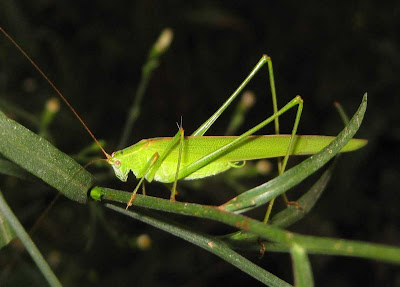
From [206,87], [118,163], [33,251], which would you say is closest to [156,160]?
[118,163]

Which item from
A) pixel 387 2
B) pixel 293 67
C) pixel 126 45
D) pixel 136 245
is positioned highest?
pixel 387 2

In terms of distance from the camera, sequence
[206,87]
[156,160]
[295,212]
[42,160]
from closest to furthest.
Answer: [42,160]
[295,212]
[156,160]
[206,87]

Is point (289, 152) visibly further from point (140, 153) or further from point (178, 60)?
point (178, 60)

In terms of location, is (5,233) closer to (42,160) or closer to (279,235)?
(42,160)

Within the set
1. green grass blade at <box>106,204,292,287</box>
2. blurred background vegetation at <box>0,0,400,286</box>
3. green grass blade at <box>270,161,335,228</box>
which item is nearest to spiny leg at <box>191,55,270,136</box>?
green grass blade at <box>270,161,335,228</box>

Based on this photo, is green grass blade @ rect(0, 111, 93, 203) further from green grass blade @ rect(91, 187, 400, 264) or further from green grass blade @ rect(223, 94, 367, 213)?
green grass blade @ rect(223, 94, 367, 213)

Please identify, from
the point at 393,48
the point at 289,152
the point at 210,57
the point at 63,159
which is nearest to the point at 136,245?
the point at 289,152

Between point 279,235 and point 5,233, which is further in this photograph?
point 5,233

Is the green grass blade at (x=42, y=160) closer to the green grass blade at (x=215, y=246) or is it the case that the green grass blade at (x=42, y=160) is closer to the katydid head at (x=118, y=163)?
the green grass blade at (x=215, y=246)
